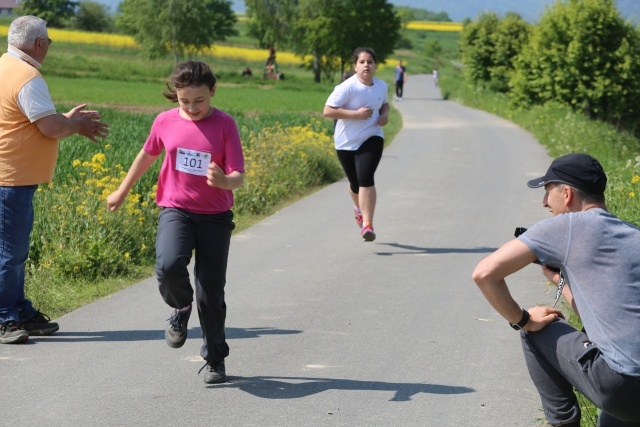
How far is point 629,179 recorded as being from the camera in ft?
42.6

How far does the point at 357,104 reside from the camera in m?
11.3

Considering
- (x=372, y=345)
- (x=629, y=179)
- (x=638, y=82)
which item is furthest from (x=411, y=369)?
(x=638, y=82)

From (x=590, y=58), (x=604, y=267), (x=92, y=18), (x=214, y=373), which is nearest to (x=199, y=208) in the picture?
(x=214, y=373)

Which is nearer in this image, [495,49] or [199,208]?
[199,208]

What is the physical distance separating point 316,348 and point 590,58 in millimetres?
26205

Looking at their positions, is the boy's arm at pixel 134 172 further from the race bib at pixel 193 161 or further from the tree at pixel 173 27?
the tree at pixel 173 27

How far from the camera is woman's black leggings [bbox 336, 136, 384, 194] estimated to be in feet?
36.6

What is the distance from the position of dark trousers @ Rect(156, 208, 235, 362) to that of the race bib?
0.25 metres

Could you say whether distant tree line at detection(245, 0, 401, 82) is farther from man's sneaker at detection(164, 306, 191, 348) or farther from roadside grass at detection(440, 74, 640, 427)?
man's sneaker at detection(164, 306, 191, 348)

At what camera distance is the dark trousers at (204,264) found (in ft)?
19.9

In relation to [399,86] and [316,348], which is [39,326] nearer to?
[316,348]

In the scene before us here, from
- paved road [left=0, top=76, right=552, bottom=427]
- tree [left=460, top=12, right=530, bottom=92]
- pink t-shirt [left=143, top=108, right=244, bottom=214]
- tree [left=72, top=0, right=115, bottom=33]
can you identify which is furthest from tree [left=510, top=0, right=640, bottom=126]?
tree [left=72, top=0, right=115, bottom=33]

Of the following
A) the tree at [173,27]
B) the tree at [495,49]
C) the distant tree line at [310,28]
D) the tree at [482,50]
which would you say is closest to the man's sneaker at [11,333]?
the tree at [495,49]

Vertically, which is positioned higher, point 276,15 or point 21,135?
point 21,135
